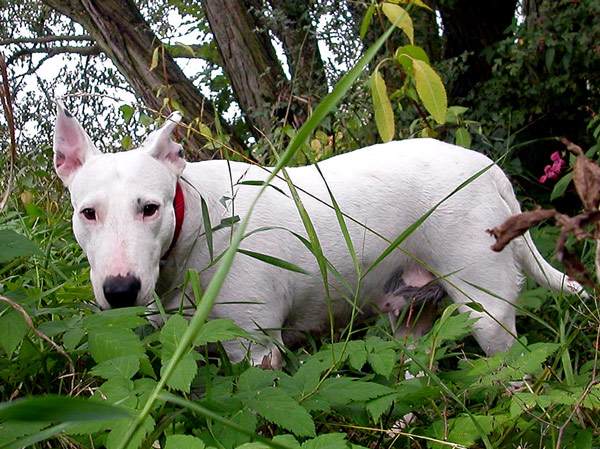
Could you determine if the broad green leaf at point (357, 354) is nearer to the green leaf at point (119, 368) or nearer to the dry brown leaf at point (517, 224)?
the green leaf at point (119, 368)

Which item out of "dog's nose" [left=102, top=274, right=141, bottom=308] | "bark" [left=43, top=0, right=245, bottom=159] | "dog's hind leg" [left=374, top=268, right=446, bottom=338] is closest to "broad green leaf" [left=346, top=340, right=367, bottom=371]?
"dog's nose" [left=102, top=274, right=141, bottom=308]

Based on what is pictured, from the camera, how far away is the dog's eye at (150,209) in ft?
8.41

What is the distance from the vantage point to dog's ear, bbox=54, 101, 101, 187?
2871 mm

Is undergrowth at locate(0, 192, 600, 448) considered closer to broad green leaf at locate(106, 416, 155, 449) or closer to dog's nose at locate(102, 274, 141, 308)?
broad green leaf at locate(106, 416, 155, 449)

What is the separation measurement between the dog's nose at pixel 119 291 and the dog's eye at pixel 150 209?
298 millimetres

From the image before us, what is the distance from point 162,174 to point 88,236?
352 millimetres

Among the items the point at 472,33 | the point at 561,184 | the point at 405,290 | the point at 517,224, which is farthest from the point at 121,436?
the point at 472,33

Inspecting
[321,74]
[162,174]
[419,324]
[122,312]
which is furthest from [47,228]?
[321,74]

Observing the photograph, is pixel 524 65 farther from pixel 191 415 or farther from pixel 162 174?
pixel 191 415

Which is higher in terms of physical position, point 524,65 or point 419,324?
point 524,65

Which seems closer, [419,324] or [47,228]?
[419,324]

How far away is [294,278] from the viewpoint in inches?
121

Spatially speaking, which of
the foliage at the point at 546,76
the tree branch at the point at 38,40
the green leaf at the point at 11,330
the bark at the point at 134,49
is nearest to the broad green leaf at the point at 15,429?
the green leaf at the point at 11,330

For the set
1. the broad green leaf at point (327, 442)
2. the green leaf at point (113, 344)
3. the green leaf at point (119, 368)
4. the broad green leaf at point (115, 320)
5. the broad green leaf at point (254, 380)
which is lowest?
the broad green leaf at point (254, 380)
